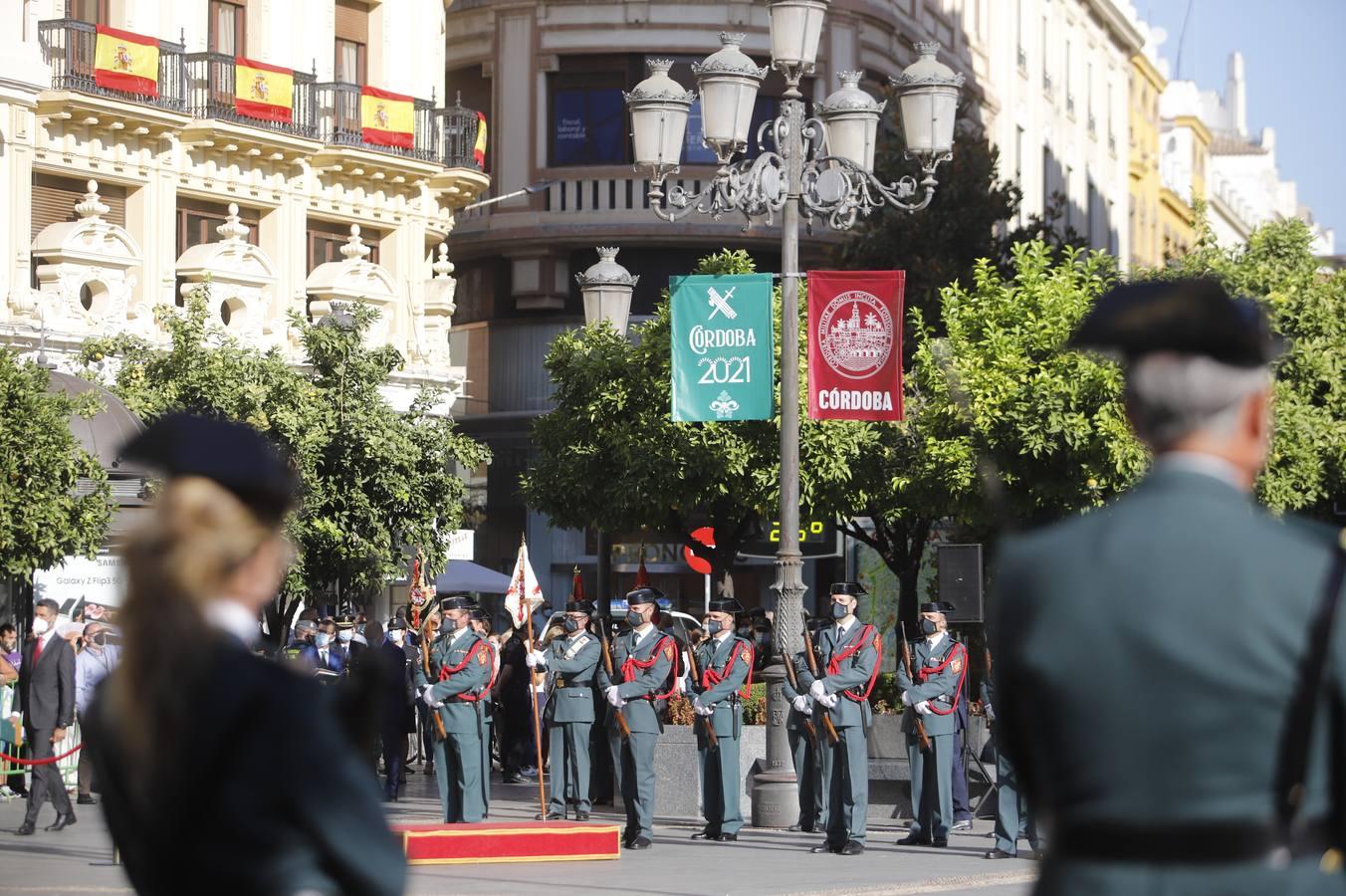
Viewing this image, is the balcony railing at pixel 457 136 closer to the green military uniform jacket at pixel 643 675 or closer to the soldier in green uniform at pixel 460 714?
the soldier in green uniform at pixel 460 714

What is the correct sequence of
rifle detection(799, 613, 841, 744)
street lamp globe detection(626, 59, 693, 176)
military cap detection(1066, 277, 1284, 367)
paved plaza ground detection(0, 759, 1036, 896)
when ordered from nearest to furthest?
1. military cap detection(1066, 277, 1284, 367)
2. paved plaza ground detection(0, 759, 1036, 896)
3. rifle detection(799, 613, 841, 744)
4. street lamp globe detection(626, 59, 693, 176)

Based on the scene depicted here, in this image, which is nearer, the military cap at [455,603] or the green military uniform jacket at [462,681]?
the green military uniform jacket at [462,681]

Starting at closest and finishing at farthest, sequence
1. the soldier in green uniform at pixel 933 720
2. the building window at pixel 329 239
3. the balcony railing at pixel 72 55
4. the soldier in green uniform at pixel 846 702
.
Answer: the soldier in green uniform at pixel 846 702 < the soldier in green uniform at pixel 933 720 < the balcony railing at pixel 72 55 < the building window at pixel 329 239

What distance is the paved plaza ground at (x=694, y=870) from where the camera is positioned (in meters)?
13.9

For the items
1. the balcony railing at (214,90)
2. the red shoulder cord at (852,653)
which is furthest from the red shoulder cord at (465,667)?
the balcony railing at (214,90)

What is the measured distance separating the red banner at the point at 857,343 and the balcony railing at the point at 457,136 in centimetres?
1869

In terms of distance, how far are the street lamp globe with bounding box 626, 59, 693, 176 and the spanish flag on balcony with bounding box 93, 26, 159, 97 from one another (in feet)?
42.7

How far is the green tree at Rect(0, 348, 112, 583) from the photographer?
22.4 m

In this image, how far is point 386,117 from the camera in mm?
33844

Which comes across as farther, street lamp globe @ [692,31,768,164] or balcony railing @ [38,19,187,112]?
balcony railing @ [38,19,187,112]

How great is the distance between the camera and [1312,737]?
338cm

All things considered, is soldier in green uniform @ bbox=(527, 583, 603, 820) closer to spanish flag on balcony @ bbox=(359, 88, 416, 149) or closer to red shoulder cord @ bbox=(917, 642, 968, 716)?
red shoulder cord @ bbox=(917, 642, 968, 716)

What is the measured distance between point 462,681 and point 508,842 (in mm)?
2988

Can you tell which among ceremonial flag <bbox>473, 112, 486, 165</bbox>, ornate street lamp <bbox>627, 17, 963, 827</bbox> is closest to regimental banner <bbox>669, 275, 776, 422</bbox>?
ornate street lamp <bbox>627, 17, 963, 827</bbox>
